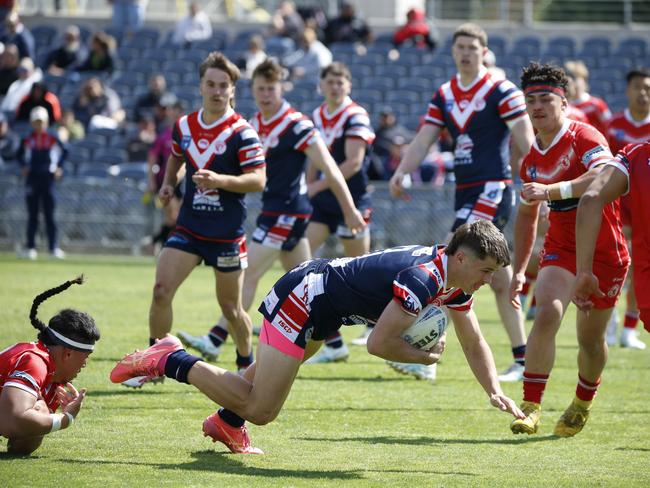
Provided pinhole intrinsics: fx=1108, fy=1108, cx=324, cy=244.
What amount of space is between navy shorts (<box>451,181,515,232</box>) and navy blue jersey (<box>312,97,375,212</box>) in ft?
5.98

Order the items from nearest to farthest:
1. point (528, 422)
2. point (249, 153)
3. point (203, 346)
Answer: point (528, 422) < point (249, 153) < point (203, 346)

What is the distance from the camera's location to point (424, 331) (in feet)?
19.7

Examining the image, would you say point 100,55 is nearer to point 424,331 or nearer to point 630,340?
point 630,340

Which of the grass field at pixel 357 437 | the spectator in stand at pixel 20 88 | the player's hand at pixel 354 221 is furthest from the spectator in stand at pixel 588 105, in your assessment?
the spectator in stand at pixel 20 88

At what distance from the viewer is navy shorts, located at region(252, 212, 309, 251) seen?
10305mm

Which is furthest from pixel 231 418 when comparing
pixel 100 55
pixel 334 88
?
pixel 100 55

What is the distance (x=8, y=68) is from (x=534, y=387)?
795 inches

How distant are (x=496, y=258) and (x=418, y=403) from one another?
9.47ft

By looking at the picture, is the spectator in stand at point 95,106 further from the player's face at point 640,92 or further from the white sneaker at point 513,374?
the white sneaker at point 513,374

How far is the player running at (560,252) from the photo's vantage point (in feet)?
24.1

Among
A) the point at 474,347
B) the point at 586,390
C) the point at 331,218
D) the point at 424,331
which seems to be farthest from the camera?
the point at 331,218

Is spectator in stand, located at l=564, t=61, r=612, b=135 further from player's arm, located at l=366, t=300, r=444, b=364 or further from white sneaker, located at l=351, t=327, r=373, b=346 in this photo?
player's arm, located at l=366, t=300, r=444, b=364

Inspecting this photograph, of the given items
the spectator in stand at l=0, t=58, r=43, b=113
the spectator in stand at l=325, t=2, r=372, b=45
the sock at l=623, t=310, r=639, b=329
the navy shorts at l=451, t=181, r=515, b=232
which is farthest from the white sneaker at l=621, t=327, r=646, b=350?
the spectator in stand at l=0, t=58, r=43, b=113

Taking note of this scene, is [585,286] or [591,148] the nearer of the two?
[585,286]
